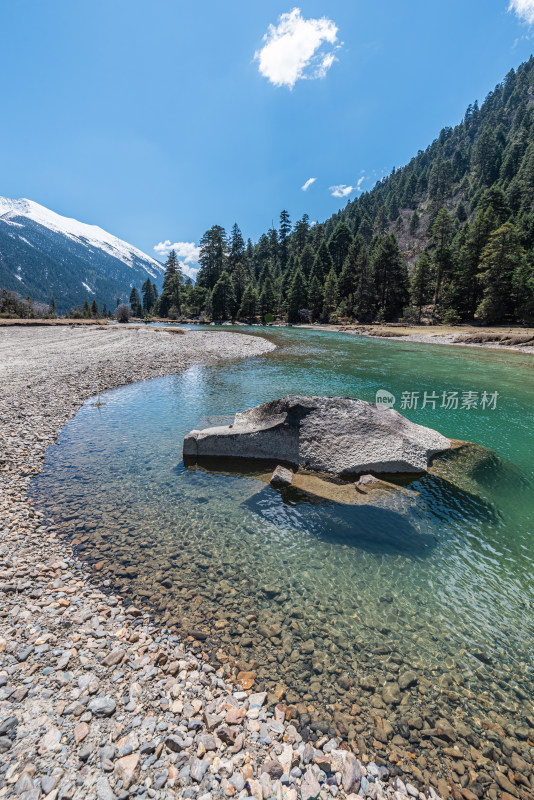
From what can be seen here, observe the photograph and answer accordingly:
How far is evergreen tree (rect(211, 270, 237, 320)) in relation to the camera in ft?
308

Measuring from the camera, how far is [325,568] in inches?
249

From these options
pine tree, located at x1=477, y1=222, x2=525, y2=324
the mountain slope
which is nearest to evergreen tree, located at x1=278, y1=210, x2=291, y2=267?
the mountain slope

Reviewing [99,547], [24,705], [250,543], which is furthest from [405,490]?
[24,705]

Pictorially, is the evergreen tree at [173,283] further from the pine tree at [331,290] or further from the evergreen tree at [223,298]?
the pine tree at [331,290]

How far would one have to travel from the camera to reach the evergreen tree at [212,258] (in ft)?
359

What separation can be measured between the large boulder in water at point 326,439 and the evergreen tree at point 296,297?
8264 cm

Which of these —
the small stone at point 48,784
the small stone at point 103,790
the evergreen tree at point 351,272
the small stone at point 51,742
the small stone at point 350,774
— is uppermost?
the evergreen tree at point 351,272

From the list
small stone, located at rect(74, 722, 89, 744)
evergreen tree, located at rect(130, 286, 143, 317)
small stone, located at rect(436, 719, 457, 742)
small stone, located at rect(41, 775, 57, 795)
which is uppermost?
evergreen tree, located at rect(130, 286, 143, 317)

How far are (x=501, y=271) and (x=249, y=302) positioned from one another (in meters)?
59.4

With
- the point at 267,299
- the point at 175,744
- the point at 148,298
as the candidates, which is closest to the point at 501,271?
the point at 267,299

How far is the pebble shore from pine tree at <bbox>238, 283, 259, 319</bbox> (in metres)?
93.3

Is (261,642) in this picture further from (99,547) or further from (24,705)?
(99,547)

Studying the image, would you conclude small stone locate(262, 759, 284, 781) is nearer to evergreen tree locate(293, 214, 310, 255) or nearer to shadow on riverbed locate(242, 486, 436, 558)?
shadow on riverbed locate(242, 486, 436, 558)

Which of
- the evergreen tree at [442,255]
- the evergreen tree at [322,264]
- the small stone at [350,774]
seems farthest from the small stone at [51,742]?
the evergreen tree at [322,264]
